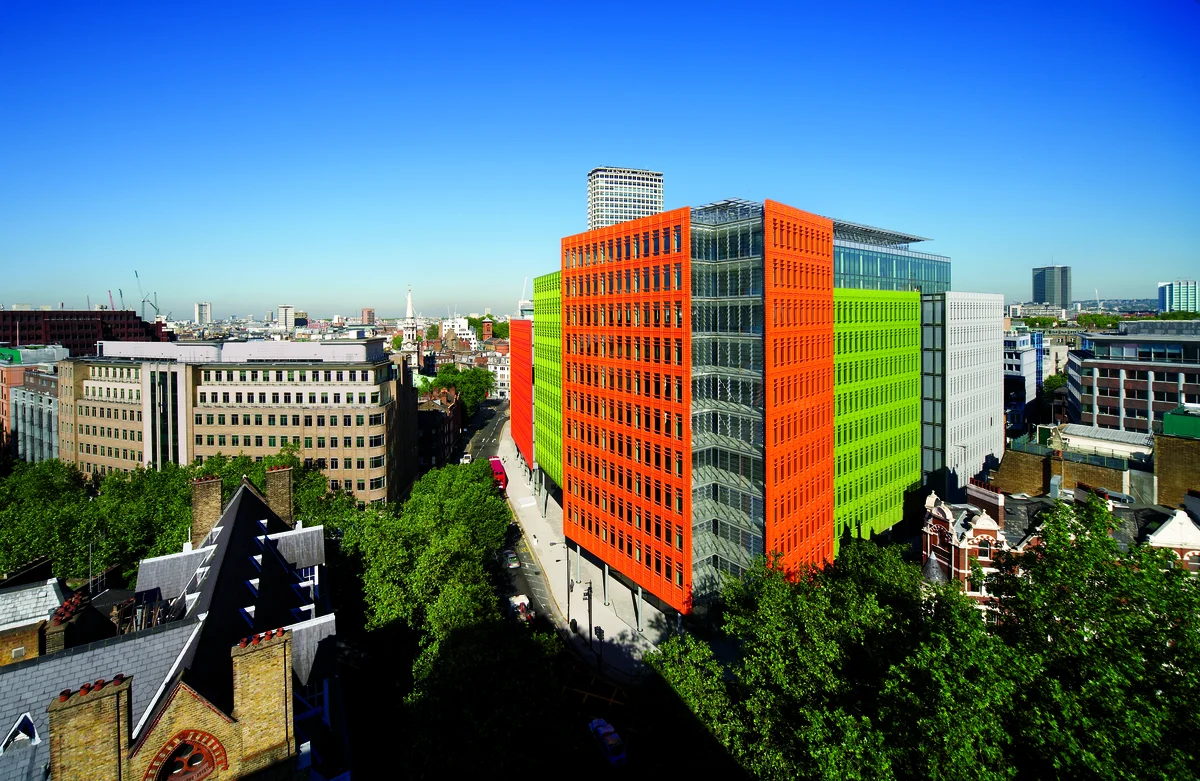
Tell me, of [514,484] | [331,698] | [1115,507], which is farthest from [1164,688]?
[514,484]

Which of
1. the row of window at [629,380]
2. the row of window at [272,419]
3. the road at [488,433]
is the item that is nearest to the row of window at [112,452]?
the row of window at [272,419]

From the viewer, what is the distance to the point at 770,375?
48.7m

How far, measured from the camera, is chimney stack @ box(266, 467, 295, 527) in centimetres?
4931

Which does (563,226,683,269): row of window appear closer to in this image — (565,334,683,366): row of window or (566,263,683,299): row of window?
(566,263,683,299): row of window

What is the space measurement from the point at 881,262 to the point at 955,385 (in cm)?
1901

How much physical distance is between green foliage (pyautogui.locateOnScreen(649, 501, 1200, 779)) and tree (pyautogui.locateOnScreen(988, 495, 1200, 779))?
0.06m

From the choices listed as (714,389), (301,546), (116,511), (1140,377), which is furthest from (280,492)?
(1140,377)

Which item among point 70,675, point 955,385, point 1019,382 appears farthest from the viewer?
point 1019,382

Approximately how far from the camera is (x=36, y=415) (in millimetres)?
100312

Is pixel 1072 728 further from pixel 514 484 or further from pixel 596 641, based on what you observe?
pixel 514 484

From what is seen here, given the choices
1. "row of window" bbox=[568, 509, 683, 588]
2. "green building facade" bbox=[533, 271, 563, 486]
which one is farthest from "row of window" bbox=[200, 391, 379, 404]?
"row of window" bbox=[568, 509, 683, 588]

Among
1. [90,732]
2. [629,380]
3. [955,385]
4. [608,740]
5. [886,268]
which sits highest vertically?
[886,268]

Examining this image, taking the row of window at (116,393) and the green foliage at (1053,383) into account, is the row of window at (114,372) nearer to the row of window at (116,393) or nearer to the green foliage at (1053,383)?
the row of window at (116,393)

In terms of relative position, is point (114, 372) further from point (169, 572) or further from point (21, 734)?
point (21, 734)
